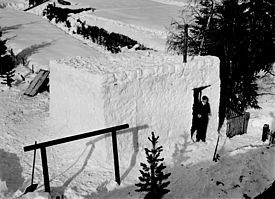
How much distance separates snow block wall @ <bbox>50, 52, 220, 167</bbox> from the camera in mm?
8227

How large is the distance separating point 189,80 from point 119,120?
230 centimetres

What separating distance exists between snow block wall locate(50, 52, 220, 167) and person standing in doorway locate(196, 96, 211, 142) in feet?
1.00

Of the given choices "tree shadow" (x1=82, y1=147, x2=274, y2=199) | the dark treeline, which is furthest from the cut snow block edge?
the dark treeline

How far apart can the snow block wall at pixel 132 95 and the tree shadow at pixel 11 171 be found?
1617 mm

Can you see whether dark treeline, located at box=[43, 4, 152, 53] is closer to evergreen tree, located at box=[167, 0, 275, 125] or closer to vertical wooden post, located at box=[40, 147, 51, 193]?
evergreen tree, located at box=[167, 0, 275, 125]

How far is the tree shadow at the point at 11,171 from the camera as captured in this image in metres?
7.52

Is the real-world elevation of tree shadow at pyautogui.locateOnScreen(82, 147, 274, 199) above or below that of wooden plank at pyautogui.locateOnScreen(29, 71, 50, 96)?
below

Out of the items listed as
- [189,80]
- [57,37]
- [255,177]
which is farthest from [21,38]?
[255,177]

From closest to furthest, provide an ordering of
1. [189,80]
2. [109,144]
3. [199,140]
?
[109,144] → [189,80] → [199,140]

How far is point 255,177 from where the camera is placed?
7410mm

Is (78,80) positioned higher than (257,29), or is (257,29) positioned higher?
(257,29)

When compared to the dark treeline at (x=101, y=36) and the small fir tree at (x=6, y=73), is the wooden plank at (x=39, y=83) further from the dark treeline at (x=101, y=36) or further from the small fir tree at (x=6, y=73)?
the dark treeline at (x=101, y=36)

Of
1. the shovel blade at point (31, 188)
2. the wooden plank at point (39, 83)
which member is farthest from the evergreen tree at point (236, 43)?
the shovel blade at point (31, 188)

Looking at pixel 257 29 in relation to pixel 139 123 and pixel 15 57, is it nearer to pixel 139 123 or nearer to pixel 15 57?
pixel 139 123
